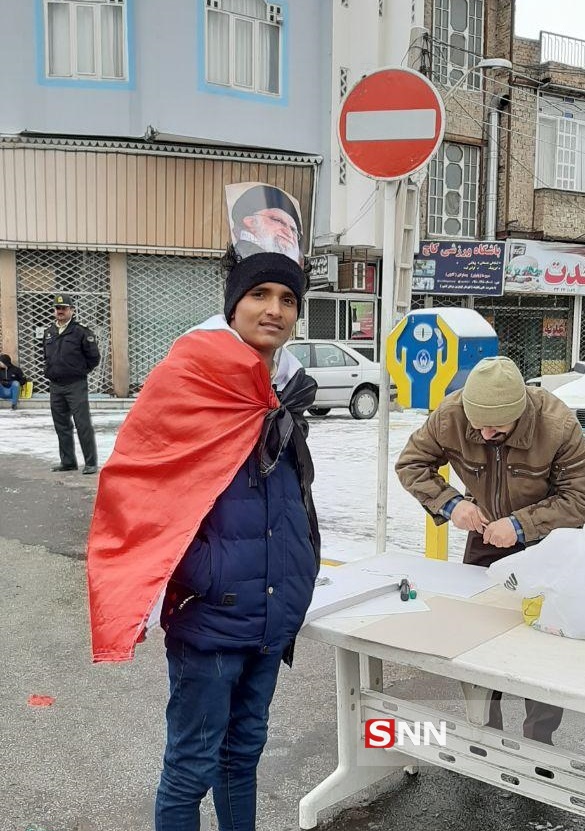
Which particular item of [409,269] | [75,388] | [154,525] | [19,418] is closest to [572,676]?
[154,525]

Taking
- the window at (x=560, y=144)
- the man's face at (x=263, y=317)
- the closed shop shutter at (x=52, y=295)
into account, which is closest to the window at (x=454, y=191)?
the window at (x=560, y=144)

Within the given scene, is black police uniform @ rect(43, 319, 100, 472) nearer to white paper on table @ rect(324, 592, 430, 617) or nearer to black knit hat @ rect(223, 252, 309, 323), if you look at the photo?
white paper on table @ rect(324, 592, 430, 617)

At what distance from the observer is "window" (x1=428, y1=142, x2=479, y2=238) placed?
21.6 m

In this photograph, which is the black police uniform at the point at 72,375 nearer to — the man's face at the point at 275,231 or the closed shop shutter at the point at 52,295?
the man's face at the point at 275,231

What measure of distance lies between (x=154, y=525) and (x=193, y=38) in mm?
16024

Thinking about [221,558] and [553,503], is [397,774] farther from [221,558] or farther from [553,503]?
[221,558]

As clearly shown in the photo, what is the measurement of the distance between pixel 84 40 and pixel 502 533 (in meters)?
16.0

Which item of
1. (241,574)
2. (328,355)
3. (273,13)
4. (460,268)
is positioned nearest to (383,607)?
(241,574)

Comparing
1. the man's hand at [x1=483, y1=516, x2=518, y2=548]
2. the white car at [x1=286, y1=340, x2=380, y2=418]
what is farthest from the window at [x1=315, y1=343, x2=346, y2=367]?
the man's hand at [x1=483, y1=516, x2=518, y2=548]

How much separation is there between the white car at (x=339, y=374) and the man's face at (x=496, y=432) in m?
12.0

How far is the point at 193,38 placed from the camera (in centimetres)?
1620

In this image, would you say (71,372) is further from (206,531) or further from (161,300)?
(161,300)

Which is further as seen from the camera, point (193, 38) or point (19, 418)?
point (193, 38)

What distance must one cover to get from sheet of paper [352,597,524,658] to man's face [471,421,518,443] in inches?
25.7
